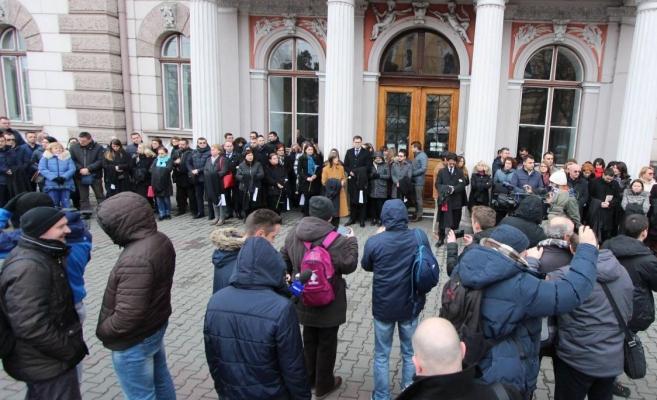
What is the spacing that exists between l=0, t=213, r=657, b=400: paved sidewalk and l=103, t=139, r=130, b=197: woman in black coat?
2.66 m

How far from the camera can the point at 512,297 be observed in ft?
8.06

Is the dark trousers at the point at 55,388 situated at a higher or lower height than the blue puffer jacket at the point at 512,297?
lower

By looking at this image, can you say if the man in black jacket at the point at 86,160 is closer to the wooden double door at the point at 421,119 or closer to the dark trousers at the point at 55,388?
the wooden double door at the point at 421,119

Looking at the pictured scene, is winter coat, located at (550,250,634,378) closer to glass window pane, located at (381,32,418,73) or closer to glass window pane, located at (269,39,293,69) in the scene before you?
glass window pane, located at (381,32,418,73)

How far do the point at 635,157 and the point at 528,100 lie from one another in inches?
107

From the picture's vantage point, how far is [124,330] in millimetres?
2842

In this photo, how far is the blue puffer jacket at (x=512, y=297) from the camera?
2.46 meters

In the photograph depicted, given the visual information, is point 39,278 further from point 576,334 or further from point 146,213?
point 576,334

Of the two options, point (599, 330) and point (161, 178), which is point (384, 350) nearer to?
point (599, 330)

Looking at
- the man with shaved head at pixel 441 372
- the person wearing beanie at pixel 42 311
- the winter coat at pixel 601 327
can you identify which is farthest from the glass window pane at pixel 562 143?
the person wearing beanie at pixel 42 311

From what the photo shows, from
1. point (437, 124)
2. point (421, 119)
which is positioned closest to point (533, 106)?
point (437, 124)

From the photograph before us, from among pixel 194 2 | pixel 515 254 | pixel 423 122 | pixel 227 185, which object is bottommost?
pixel 227 185

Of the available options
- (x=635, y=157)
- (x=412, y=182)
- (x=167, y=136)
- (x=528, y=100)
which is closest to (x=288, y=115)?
(x=167, y=136)

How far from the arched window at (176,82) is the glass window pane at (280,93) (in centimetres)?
223
